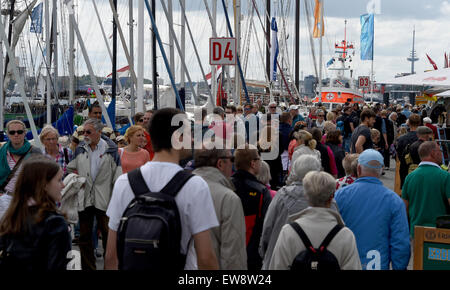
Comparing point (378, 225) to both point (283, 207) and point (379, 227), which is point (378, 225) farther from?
point (283, 207)

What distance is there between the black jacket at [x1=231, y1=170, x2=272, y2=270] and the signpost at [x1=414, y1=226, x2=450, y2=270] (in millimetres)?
1308

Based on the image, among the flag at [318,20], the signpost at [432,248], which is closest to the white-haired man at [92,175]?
the signpost at [432,248]

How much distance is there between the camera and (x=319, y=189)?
4.13m

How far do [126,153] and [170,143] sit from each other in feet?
14.4

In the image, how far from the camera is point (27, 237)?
134 inches

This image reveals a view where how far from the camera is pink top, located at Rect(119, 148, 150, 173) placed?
7.84 metres

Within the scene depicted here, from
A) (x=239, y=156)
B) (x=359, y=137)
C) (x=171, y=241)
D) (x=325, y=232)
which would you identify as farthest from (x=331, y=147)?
(x=171, y=241)

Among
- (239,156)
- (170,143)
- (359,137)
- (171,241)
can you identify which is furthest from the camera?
(359,137)

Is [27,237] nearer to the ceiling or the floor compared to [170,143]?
nearer to the floor

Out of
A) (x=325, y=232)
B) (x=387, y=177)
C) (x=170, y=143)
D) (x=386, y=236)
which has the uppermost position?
(x=170, y=143)

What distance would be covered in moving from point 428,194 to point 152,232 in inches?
160

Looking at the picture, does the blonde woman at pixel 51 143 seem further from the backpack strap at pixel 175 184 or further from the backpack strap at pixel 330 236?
the backpack strap at pixel 330 236

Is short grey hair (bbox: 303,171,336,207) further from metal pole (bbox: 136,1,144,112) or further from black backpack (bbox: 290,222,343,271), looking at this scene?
metal pole (bbox: 136,1,144,112)
